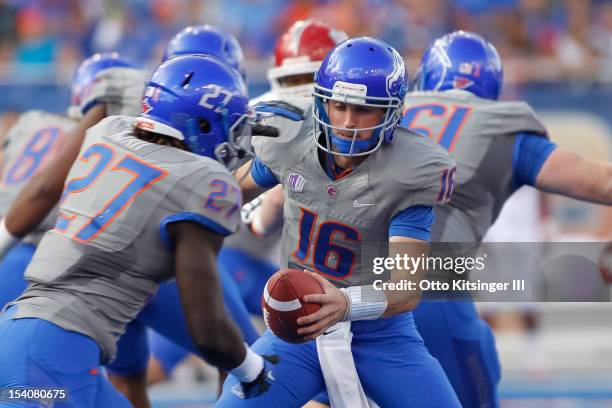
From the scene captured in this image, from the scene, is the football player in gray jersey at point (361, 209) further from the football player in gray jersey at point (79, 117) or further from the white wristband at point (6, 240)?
the white wristband at point (6, 240)

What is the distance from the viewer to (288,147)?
3326 millimetres

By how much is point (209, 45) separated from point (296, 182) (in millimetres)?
1565

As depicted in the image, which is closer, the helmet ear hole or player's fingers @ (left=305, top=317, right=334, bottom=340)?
player's fingers @ (left=305, top=317, right=334, bottom=340)

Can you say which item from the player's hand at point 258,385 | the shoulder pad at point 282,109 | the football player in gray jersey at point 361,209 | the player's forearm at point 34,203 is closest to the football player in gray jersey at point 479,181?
the football player in gray jersey at point 361,209

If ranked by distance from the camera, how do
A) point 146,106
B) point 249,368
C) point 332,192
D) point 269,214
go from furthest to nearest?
point 269,214, point 332,192, point 146,106, point 249,368

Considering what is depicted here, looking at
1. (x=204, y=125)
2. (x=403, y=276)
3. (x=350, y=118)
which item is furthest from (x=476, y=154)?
(x=204, y=125)

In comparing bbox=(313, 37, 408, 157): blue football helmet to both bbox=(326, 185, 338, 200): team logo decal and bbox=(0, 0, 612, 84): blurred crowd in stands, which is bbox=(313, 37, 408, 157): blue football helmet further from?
bbox=(0, 0, 612, 84): blurred crowd in stands

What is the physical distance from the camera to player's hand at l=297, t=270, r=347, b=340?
9.42ft

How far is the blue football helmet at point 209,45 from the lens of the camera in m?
4.62

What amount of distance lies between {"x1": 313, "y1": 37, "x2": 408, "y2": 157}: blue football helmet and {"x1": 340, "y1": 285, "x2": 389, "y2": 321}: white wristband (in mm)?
431

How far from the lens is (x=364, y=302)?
9.84ft

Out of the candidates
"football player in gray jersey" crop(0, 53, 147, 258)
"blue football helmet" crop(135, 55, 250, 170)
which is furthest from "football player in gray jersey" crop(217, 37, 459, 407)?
"football player in gray jersey" crop(0, 53, 147, 258)

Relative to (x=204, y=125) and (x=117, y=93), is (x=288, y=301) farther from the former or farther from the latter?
(x=117, y=93)

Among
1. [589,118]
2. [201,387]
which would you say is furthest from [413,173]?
[589,118]
